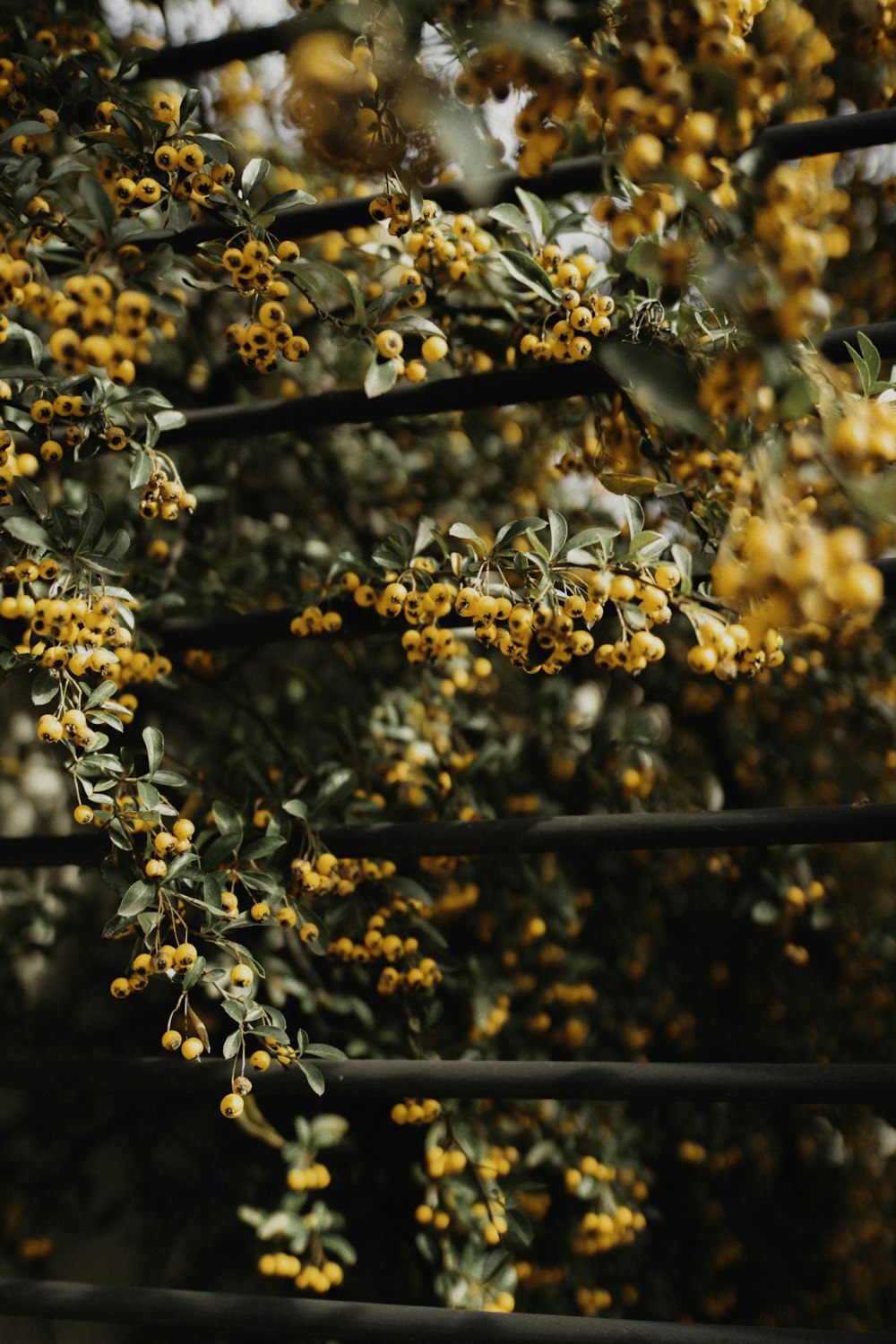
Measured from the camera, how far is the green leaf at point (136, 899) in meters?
0.95

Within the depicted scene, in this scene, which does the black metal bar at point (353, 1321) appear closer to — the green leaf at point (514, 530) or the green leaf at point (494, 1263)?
the green leaf at point (494, 1263)

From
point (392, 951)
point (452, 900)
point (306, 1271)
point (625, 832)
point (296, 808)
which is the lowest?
point (306, 1271)

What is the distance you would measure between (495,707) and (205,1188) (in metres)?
1.12

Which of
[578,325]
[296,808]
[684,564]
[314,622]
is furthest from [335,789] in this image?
[578,325]

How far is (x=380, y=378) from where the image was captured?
105cm

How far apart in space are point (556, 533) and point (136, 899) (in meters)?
0.60

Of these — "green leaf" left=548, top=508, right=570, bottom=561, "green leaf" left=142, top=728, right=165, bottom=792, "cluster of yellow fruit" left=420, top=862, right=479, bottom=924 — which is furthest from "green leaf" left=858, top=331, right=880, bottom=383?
"cluster of yellow fruit" left=420, top=862, right=479, bottom=924

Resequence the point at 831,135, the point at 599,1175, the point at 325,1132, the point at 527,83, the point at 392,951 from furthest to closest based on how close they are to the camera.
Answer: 1. the point at 599,1175
2. the point at 325,1132
3. the point at 392,951
4. the point at 831,135
5. the point at 527,83

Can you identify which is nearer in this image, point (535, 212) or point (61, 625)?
point (61, 625)

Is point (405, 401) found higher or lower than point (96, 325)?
lower

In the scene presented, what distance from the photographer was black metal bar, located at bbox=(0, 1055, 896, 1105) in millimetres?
895

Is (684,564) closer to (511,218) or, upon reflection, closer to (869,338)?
(869,338)

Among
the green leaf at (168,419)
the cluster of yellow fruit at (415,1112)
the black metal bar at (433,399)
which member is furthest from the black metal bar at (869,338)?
the cluster of yellow fruit at (415,1112)

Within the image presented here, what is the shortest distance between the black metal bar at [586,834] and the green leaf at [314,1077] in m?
0.25
